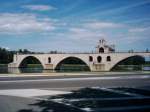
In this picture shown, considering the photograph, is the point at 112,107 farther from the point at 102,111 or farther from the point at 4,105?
the point at 4,105

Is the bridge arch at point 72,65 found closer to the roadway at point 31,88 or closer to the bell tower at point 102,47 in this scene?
the bell tower at point 102,47

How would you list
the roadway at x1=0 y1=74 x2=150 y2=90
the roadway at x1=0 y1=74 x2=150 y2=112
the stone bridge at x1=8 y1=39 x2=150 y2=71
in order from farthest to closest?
the stone bridge at x1=8 y1=39 x2=150 y2=71, the roadway at x1=0 y1=74 x2=150 y2=90, the roadway at x1=0 y1=74 x2=150 y2=112

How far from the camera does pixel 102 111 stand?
812cm

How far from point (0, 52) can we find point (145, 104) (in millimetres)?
114167

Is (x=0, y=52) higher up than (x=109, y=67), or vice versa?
(x=0, y=52)

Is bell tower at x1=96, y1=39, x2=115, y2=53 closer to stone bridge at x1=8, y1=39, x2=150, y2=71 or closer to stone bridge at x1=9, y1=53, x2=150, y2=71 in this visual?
stone bridge at x1=8, y1=39, x2=150, y2=71

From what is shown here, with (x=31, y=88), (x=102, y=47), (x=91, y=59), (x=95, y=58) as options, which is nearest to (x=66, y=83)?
(x=31, y=88)

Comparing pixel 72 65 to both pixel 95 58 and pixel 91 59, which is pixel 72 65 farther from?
pixel 95 58

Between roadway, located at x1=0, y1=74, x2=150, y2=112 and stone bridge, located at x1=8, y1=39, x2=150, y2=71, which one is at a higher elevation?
stone bridge, located at x1=8, y1=39, x2=150, y2=71

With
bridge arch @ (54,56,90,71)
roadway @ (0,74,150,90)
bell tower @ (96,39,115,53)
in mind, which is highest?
bell tower @ (96,39,115,53)

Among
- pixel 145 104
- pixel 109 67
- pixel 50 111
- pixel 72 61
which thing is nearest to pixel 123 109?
pixel 145 104

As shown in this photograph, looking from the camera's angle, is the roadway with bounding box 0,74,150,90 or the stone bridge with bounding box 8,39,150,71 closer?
the roadway with bounding box 0,74,150,90

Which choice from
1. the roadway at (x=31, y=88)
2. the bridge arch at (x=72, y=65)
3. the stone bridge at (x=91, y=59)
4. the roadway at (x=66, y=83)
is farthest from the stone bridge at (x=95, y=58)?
the roadway at (x=31, y=88)

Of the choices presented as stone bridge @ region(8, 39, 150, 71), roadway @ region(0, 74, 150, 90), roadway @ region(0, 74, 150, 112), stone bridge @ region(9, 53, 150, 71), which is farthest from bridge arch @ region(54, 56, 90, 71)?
roadway @ region(0, 74, 150, 112)
